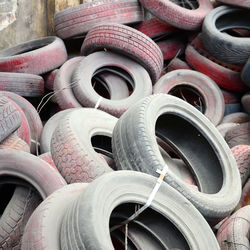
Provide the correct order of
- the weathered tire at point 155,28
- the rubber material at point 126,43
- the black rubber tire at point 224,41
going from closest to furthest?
the rubber material at point 126,43 < the black rubber tire at point 224,41 < the weathered tire at point 155,28

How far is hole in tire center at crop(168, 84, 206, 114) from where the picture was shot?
14.2 ft

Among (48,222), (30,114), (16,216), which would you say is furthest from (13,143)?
(48,222)

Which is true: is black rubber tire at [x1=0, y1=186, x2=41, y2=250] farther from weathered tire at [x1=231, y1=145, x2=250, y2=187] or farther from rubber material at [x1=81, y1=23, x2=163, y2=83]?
rubber material at [x1=81, y1=23, x2=163, y2=83]

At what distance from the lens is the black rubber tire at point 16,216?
7.04 feet

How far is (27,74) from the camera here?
12.3 feet

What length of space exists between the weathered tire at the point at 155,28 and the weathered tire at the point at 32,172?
8.93 feet

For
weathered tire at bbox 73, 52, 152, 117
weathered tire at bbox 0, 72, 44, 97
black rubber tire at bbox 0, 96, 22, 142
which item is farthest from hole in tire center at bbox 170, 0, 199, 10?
black rubber tire at bbox 0, 96, 22, 142

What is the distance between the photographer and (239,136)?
3670mm

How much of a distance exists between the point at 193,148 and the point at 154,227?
0.98 metres

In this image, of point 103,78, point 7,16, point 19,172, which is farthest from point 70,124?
point 7,16

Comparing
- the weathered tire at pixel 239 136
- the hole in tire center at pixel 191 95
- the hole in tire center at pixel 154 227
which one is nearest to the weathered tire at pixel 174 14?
the hole in tire center at pixel 191 95

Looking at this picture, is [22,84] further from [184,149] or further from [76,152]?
[184,149]

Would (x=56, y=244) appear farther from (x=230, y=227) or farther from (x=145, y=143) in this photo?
(x=230, y=227)

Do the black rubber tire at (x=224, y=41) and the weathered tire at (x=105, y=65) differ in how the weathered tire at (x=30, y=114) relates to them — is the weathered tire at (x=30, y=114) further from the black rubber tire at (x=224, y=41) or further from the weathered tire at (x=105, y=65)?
the black rubber tire at (x=224, y=41)
